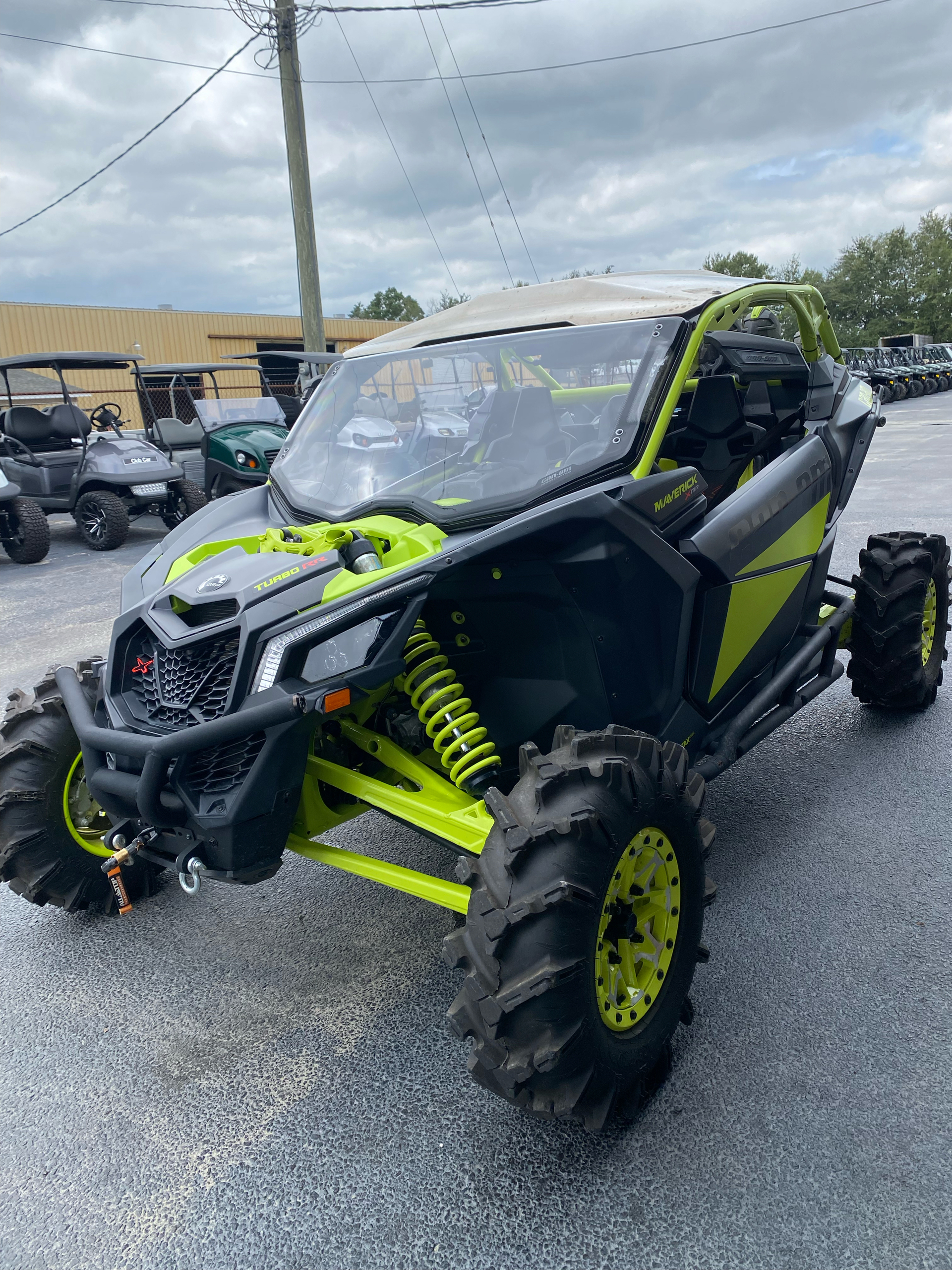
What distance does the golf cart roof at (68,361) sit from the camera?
1090cm

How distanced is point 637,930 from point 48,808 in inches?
74.1

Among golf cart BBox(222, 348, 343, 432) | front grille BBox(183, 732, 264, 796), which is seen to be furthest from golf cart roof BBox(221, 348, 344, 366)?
front grille BBox(183, 732, 264, 796)

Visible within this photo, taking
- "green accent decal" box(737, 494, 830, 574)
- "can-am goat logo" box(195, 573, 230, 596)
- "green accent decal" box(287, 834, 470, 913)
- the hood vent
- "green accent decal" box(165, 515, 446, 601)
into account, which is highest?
"green accent decal" box(165, 515, 446, 601)

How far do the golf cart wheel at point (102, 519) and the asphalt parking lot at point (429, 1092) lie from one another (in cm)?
852

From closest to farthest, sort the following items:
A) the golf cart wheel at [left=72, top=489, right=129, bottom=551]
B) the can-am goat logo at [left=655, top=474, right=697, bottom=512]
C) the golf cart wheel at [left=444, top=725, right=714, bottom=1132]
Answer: the golf cart wheel at [left=444, top=725, right=714, bottom=1132] < the can-am goat logo at [left=655, top=474, right=697, bottom=512] < the golf cart wheel at [left=72, top=489, right=129, bottom=551]

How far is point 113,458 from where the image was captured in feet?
37.5

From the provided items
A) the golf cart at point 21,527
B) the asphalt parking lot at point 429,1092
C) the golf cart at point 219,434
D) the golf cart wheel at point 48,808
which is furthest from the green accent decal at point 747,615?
the golf cart at point 21,527

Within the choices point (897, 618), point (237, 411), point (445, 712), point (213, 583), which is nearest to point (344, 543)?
point (213, 583)

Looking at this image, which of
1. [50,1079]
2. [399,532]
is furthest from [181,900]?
[399,532]

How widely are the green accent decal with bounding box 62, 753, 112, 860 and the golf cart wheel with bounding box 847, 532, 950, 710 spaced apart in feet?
11.0

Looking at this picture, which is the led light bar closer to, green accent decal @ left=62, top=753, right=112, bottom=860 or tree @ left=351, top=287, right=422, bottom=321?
green accent decal @ left=62, top=753, right=112, bottom=860

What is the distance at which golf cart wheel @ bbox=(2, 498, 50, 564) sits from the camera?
10539 millimetres

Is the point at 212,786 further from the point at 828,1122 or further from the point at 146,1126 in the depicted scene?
the point at 828,1122

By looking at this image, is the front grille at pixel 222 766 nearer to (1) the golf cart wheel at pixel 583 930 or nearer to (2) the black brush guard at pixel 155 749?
(2) the black brush guard at pixel 155 749
